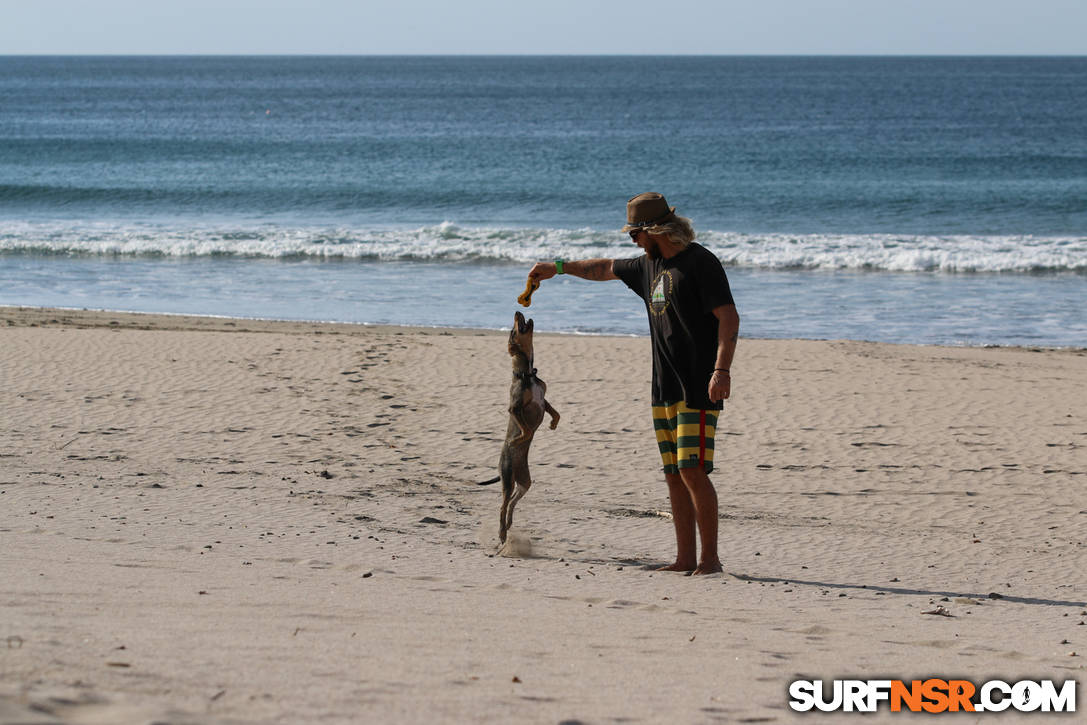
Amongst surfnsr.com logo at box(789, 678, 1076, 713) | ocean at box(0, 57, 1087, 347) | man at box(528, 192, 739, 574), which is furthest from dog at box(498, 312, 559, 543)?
ocean at box(0, 57, 1087, 347)

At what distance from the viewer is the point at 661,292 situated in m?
5.25

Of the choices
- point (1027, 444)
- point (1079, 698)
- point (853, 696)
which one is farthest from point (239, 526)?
point (1027, 444)

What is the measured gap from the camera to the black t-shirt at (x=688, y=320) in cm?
515

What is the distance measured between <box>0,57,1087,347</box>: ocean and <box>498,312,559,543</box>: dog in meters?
9.57

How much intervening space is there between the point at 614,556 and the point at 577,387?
484 cm

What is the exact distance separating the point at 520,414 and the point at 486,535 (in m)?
0.95

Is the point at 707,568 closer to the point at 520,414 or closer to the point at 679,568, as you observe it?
the point at 679,568

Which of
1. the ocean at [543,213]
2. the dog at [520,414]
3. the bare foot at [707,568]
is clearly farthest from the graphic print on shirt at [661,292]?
the ocean at [543,213]

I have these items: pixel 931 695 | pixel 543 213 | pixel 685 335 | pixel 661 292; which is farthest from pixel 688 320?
pixel 543 213

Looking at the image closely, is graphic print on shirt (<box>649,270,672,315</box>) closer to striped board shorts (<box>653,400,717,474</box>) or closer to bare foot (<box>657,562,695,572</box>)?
striped board shorts (<box>653,400,717,474</box>)

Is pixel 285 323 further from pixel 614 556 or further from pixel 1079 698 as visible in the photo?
pixel 1079 698

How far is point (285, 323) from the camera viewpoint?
15.5 m

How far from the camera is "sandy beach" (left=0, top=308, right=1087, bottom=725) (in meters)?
3.66

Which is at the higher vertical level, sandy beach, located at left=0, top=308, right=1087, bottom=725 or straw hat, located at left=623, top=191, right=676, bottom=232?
straw hat, located at left=623, top=191, right=676, bottom=232
